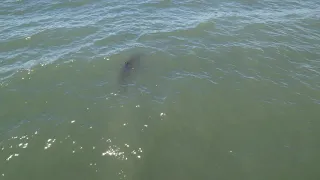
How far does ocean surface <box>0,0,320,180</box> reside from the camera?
1735cm

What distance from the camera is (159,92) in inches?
888

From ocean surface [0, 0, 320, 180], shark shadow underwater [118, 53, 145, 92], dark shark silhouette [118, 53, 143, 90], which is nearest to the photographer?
ocean surface [0, 0, 320, 180]

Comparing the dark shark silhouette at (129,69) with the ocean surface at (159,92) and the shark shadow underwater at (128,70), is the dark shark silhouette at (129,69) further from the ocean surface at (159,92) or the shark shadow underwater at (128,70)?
the ocean surface at (159,92)

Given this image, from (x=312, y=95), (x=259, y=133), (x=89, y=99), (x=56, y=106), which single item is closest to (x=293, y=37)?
(x=312, y=95)

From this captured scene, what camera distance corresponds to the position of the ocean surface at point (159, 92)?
1735 cm

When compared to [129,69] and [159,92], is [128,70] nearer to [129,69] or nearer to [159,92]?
[129,69]

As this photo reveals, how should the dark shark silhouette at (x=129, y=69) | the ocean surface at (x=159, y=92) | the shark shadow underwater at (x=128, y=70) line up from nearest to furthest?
the ocean surface at (x=159, y=92), the shark shadow underwater at (x=128, y=70), the dark shark silhouette at (x=129, y=69)

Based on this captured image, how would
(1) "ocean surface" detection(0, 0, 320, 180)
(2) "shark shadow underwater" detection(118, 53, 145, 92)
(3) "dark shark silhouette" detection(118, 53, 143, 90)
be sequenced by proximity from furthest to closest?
1. (3) "dark shark silhouette" detection(118, 53, 143, 90)
2. (2) "shark shadow underwater" detection(118, 53, 145, 92)
3. (1) "ocean surface" detection(0, 0, 320, 180)

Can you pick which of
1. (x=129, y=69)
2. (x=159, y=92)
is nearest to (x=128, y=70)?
(x=129, y=69)

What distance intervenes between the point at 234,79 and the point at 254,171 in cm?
902

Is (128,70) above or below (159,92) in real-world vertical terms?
above

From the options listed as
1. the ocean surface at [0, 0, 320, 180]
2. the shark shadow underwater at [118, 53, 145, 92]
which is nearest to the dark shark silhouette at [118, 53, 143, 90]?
the shark shadow underwater at [118, 53, 145, 92]

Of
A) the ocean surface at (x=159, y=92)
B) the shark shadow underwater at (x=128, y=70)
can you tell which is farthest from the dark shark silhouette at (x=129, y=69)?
the ocean surface at (x=159, y=92)

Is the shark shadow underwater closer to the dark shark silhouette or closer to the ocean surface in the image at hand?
the dark shark silhouette
